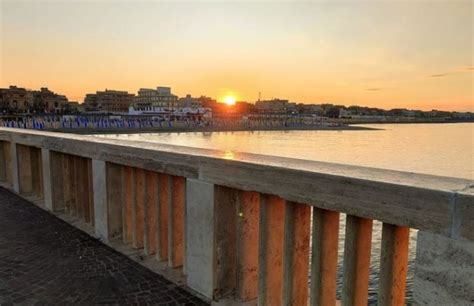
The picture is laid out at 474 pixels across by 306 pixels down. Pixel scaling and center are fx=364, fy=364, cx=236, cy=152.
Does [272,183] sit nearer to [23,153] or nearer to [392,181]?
[392,181]

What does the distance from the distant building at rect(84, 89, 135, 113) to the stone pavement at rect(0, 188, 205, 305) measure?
540ft

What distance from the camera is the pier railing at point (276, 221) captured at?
77.2 inches

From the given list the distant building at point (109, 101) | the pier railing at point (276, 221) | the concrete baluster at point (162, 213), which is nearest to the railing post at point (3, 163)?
the pier railing at point (276, 221)

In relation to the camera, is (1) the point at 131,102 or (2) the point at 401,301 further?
(1) the point at 131,102

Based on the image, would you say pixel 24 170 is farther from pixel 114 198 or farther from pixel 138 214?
pixel 138 214

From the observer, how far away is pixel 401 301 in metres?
2.31

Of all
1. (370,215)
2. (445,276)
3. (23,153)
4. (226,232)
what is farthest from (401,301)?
(23,153)

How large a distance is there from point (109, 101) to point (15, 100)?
47483 mm

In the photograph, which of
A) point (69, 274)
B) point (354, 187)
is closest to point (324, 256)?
point (354, 187)

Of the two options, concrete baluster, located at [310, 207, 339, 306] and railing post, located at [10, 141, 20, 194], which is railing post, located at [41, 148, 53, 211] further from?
concrete baluster, located at [310, 207, 339, 306]

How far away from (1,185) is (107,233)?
5578 millimetres

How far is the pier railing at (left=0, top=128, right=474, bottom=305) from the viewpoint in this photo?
1961 mm

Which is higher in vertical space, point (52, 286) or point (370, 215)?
point (370, 215)

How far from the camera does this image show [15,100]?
12012cm
